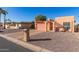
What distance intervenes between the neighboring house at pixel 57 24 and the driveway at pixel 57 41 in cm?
17

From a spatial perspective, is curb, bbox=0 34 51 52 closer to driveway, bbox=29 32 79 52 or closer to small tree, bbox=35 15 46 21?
driveway, bbox=29 32 79 52

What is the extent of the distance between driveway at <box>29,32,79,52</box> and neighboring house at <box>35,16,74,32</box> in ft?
0.57

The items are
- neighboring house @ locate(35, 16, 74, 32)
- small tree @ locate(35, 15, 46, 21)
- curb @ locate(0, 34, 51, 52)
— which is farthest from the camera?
neighboring house @ locate(35, 16, 74, 32)

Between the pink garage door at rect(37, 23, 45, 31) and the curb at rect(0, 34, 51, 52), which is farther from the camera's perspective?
the pink garage door at rect(37, 23, 45, 31)

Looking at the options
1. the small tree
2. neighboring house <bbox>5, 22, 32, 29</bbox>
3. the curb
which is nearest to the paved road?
the curb

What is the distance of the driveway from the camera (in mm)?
9266

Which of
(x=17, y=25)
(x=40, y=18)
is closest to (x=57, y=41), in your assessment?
(x=40, y=18)

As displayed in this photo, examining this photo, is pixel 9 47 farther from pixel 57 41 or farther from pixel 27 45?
pixel 57 41

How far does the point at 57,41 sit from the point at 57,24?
1.92 ft

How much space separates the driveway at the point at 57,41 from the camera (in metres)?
9.27

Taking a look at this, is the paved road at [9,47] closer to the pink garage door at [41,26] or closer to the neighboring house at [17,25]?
the neighboring house at [17,25]

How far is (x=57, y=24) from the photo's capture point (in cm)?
958
